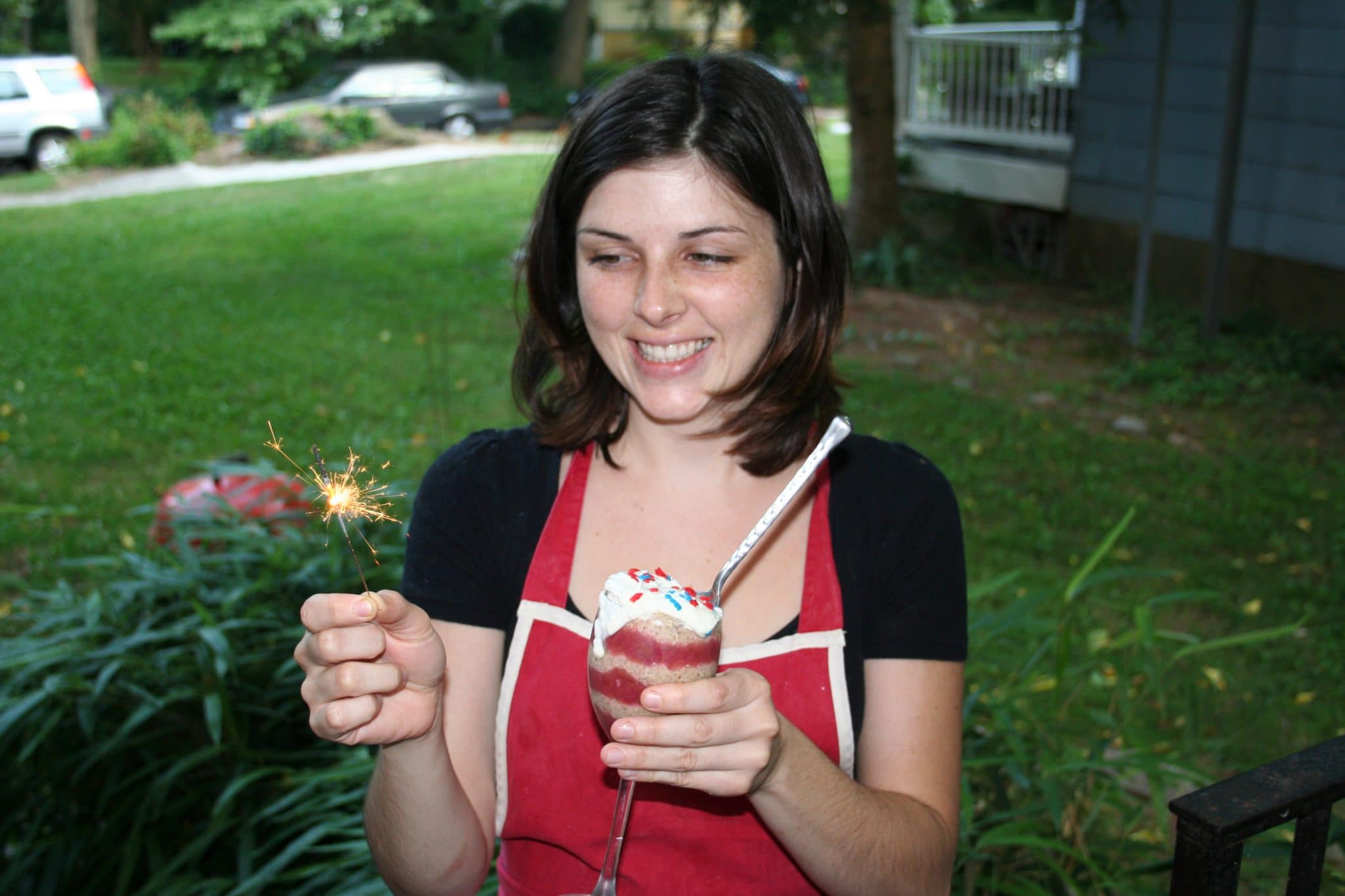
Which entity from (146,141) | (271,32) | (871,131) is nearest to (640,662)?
(871,131)

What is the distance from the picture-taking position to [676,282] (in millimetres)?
1716

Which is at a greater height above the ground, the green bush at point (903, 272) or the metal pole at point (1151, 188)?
the metal pole at point (1151, 188)

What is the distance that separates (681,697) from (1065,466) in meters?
5.12

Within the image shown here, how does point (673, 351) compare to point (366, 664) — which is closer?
point (366, 664)

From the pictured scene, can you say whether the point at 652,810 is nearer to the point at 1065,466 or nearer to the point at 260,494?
the point at 260,494

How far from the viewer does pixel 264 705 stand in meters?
3.24

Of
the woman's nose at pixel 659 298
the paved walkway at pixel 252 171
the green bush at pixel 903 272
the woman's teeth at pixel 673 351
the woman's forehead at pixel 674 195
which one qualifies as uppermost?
the woman's forehead at pixel 674 195

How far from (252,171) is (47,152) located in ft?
9.90

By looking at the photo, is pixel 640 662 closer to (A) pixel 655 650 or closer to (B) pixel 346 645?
(A) pixel 655 650

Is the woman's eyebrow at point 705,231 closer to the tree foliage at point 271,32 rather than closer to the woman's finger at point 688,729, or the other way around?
the woman's finger at point 688,729

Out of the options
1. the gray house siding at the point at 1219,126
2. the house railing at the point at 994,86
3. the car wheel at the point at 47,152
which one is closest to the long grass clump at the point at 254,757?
the gray house siding at the point at 1219,126

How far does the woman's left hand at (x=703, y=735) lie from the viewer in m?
1.25

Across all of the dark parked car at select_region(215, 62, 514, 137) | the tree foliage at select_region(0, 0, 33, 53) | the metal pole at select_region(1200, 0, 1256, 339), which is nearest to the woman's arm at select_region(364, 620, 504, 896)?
the metal pole at select_region(1200, 0, 1256, 339)

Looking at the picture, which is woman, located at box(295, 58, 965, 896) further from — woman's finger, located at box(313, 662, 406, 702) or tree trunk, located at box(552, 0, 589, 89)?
tree trunk, located at box(552, 0, 589, 89)
